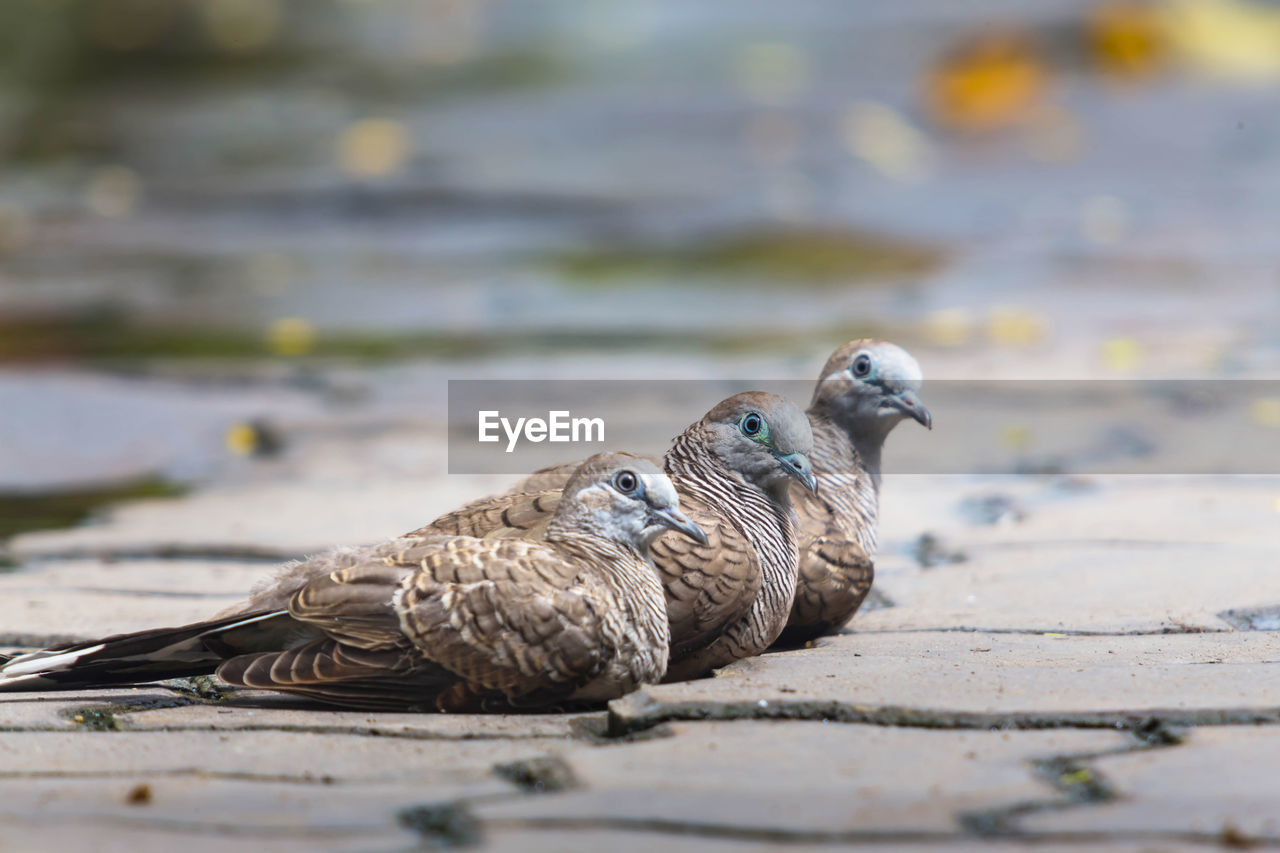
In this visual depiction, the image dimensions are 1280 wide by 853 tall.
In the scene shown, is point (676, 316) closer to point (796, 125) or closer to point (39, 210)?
point (796, 125)

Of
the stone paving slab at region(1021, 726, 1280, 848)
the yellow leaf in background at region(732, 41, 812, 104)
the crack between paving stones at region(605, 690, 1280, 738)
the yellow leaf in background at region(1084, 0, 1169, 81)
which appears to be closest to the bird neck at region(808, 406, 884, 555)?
the crack between paving stones at region(605, 690, 1280, 738)

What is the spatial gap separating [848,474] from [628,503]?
1312mm

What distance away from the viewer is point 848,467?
498 cm

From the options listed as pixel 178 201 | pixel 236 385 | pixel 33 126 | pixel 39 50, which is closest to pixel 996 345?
pixel 236 385

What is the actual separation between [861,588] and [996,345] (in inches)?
211

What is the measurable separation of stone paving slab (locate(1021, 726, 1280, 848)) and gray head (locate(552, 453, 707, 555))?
47.5 inches

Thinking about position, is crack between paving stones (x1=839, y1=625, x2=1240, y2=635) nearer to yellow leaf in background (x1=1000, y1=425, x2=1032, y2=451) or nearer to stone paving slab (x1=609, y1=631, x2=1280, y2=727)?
stone paving slab (x1=609, y1=631, x2=1280, y2=727)

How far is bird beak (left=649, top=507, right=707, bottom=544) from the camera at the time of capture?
3.83 metres

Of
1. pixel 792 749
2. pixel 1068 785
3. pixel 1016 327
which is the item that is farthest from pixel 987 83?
pixel 1068 785

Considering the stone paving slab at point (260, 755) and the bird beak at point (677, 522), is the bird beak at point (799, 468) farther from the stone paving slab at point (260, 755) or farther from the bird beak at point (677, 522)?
the stone paving slab at point (260, 755)

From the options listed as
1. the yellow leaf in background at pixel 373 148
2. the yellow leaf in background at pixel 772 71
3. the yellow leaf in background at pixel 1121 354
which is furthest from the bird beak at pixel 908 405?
the yellow leaf in background at pixel 772 71

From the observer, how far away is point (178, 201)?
1465 centimetres

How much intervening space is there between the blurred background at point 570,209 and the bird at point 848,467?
2013mm

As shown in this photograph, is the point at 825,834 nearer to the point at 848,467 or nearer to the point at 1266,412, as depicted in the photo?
the point at 848,467
